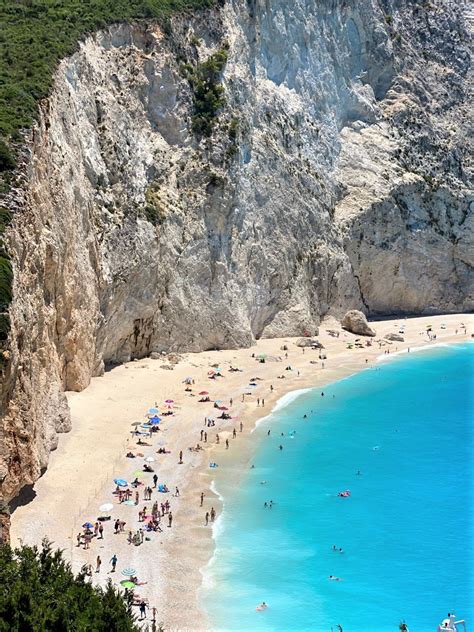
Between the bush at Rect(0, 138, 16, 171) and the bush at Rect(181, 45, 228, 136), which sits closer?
the bush at Rect(0, 138, 16, 171)

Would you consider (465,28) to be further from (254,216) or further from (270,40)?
(254,216)

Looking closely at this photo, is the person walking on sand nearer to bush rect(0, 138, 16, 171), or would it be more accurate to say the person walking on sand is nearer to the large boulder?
bush rect(0, 138, 16, 171)

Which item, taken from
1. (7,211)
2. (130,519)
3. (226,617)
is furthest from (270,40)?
(226,617)

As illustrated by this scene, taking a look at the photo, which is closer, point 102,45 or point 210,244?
point 102,45

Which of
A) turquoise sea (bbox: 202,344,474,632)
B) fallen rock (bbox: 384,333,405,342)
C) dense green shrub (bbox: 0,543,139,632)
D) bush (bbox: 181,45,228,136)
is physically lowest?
turquoise sea (bbox: 202,344,474,632)

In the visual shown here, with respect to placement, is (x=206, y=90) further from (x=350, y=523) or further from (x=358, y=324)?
(x=350, y=523)

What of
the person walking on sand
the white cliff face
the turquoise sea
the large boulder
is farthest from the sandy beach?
the large boulder
